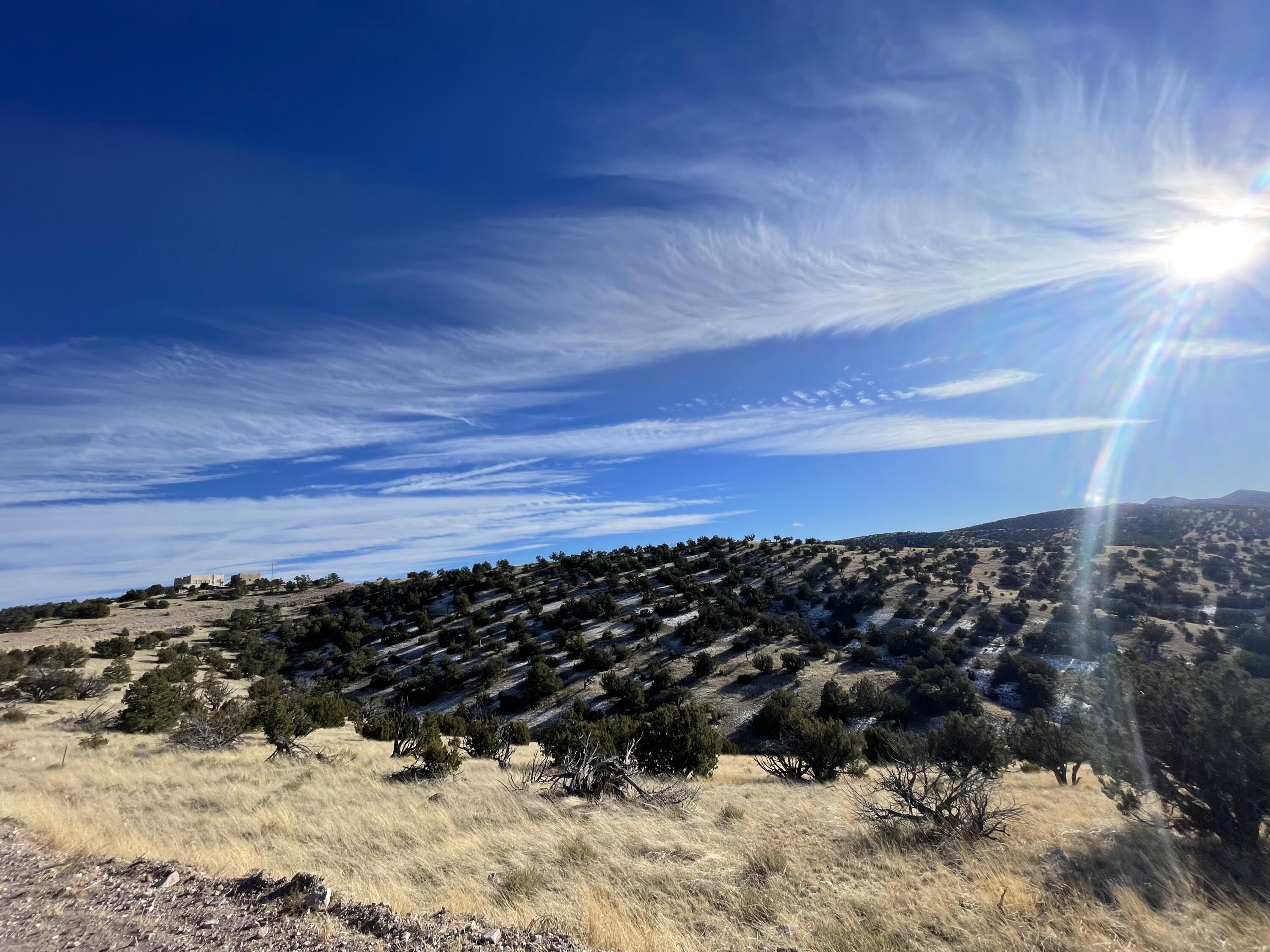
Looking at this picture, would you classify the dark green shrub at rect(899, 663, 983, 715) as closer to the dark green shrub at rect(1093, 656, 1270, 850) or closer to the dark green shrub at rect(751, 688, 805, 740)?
the dark green shrub at rect(751, 688, 805, 740)

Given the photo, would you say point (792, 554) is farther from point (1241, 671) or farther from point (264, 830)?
point (264, 830)

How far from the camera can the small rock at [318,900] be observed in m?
6.54

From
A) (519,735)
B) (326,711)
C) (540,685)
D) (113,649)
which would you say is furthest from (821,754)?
(113,649)

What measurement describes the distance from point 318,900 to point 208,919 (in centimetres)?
113

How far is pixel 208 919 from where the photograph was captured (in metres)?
6.44

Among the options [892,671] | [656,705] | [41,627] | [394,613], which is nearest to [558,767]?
[656,705]

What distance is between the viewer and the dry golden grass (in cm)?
640

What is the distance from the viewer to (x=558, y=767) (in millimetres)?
15805

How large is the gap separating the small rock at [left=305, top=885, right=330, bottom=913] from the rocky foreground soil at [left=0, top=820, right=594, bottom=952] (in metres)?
0.01

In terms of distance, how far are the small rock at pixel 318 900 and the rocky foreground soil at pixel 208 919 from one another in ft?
0.04

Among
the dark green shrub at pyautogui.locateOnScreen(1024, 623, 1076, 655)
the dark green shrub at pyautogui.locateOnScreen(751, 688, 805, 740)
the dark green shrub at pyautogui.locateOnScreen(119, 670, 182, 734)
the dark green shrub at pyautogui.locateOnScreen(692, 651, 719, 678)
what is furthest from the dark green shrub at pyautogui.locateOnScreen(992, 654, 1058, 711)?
the dark green shrub at pyautogui.locateOnScreen(119, 670, 182, 734)

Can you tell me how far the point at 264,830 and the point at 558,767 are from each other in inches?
292

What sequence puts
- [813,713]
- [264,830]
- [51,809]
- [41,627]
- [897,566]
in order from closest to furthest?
[264,830] → [51,809] → [813,713] → [41,627] → [897,566]

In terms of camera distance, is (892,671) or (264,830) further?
(892,671)
